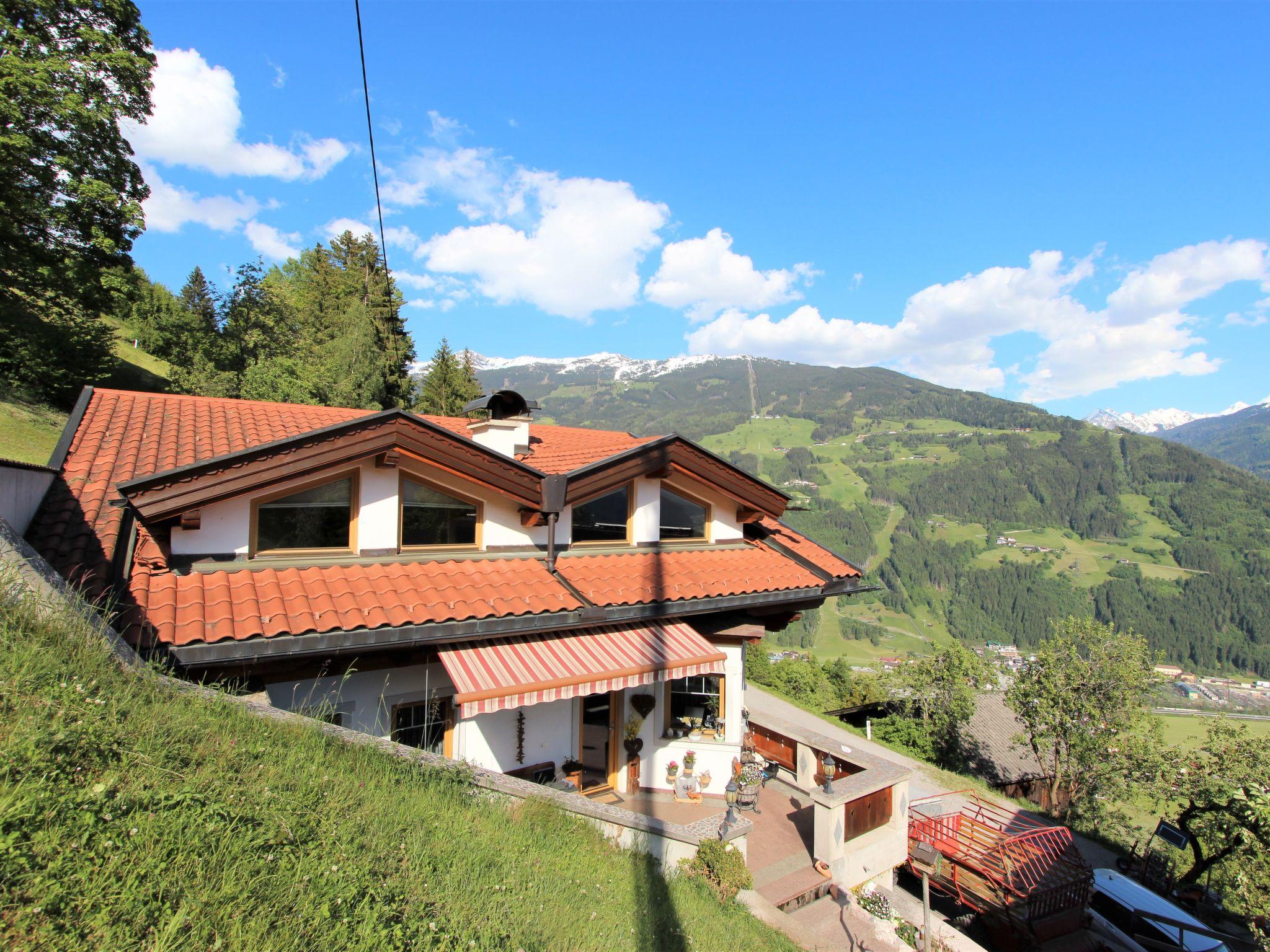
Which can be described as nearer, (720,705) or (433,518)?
(433,518)

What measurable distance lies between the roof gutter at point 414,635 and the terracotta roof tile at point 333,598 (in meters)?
0.08

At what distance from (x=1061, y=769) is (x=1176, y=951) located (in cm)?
1711

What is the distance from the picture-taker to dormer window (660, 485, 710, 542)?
11.8m

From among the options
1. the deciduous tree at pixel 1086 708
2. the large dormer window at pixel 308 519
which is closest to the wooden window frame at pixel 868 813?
the large dormer window at pixel 308 519

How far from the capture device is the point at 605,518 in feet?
36.3

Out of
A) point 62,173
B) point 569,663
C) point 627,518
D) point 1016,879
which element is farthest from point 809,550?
point 62,173

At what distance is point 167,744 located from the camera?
399cm

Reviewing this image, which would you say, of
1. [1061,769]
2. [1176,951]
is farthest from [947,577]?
[1176,951]

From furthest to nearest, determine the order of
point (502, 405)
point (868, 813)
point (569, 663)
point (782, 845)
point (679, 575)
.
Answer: point (502, 405), point (679, 575), point (868, 813), point (782, 845), point (569, 663)

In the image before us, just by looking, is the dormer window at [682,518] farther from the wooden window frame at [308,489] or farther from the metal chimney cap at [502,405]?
the wooden window frame at [308,489]

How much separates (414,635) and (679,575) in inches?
183

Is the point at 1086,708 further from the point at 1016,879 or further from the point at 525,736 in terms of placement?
the point at 525,736

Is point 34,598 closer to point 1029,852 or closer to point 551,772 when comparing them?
point 551,772

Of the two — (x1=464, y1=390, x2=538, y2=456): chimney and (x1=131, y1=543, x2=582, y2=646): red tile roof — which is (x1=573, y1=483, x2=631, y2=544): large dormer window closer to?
(x1=131, y1=543, x2=582, y2=646): red tile roof
